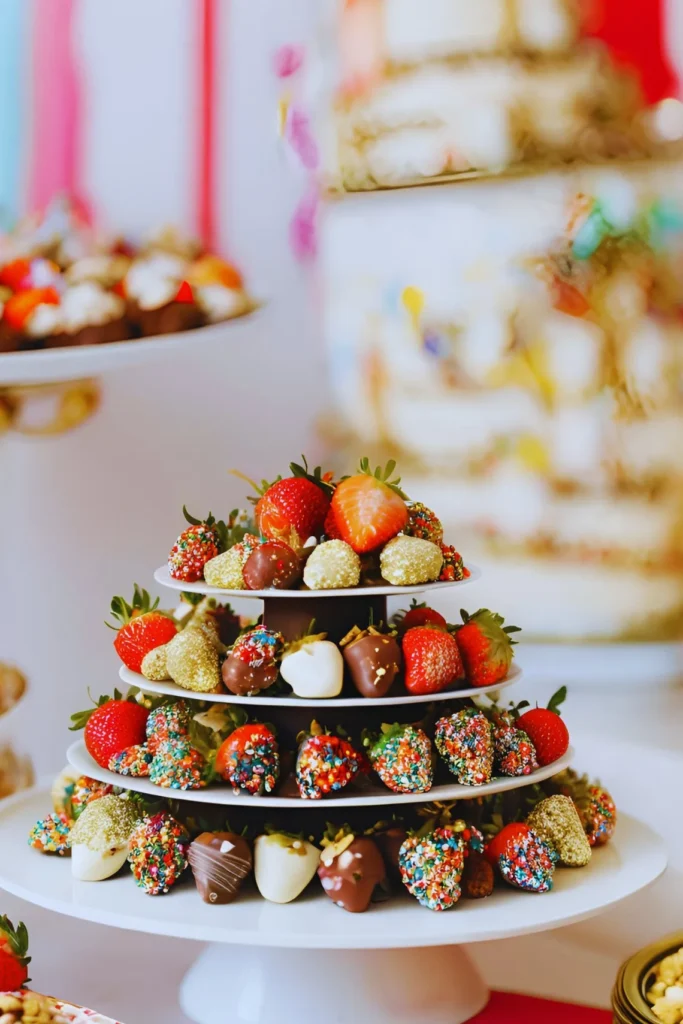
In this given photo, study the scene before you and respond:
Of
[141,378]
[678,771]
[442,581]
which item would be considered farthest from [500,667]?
[141,378]

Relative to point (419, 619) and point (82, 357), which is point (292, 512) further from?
point (82, 357)

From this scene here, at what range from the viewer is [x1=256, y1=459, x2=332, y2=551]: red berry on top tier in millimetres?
1472

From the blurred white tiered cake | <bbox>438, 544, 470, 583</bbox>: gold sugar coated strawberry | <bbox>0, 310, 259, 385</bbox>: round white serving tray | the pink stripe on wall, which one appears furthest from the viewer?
the blurred white tiered cake

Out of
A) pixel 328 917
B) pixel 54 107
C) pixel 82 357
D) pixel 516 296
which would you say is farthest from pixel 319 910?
pixel 54 107

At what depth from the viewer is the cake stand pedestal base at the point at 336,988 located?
4.76 ft

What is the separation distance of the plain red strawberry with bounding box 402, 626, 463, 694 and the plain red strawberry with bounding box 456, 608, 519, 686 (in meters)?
0.04

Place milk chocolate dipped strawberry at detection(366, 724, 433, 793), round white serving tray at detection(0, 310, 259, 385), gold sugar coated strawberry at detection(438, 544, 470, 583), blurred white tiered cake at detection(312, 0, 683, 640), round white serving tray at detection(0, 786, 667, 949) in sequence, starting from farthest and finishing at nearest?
blurred white tiered cake at detection(312, 0, 683, 640)
round white serving tray at detection(0, 310, 259, 385)
gold sugar coated strawberry at detection(438, 544, 470, 583)
milk chocolate dipped strawberry at detection(366, 724, 433, 793)
round white serving tray at detection(0, 786, 667, 949)

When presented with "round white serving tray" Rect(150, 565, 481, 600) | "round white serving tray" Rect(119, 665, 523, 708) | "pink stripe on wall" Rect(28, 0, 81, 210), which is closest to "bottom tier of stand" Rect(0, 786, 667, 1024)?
"round white serving tray" Rect(119, 665, 523, 708)

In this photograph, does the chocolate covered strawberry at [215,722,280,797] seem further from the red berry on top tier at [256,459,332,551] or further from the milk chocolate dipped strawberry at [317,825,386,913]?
the red berry on top tier at [256,459,332,551]

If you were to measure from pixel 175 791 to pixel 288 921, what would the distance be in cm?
20

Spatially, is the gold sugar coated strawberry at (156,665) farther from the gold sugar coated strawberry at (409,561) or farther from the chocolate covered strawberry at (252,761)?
the gold sugar coated strawberry at (409,561)

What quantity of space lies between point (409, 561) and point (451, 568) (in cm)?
10

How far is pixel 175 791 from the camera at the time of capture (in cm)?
142

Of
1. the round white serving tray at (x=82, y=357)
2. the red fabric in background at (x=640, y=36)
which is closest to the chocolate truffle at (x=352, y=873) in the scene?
the round white serving tray at (x=82, y=357)
